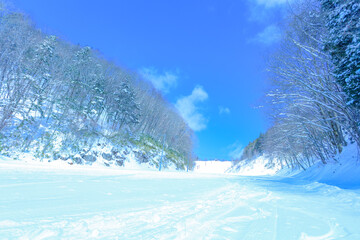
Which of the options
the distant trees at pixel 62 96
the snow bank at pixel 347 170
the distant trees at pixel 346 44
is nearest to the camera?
the distant trees at pixel 346 44

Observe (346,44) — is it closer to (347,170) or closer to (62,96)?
(347,170)

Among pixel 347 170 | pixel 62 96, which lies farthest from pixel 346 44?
pixel 62 96

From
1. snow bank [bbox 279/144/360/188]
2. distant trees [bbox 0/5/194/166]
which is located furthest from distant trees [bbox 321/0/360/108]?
distant trees [bbox 0/5/194/166]

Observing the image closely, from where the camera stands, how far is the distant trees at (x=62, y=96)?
1407cm

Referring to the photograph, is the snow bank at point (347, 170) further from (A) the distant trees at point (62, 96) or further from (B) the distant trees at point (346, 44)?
(A) the distant trees at point (62, 96)

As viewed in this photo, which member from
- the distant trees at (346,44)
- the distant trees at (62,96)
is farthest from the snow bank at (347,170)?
the distant trees at (62,96)

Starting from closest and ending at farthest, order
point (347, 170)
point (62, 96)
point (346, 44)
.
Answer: point (346, 44), point (347, 170), point (62, 96)

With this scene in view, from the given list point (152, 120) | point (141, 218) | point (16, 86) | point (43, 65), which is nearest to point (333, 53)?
point (141, 218)

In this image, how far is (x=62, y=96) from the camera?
23.4m

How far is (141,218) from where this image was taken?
2.19 metres

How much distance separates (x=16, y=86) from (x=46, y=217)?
1886 centimetres

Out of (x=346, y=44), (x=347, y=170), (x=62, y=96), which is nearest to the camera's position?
(x=346, y=44)

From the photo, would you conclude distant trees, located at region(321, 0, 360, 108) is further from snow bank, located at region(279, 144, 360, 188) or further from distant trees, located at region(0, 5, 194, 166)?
distant trees, located at region(0, 5, 194, 166)

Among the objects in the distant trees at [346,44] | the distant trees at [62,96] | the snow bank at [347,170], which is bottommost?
the snow bank at [347,170]
